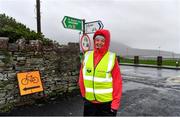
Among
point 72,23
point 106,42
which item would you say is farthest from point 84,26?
point 106,42

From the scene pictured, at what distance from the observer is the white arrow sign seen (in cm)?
1011

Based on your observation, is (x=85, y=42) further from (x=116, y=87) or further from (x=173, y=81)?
(x=173, y=81)

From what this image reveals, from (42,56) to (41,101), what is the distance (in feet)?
4.75

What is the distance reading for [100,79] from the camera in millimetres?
3742

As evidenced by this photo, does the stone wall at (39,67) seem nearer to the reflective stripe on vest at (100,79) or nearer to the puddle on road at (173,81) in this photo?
the reflective stripe on vest at (100,79)

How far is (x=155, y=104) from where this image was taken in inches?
311

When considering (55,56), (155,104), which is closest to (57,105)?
(55,56)

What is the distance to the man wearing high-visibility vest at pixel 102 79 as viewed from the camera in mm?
3740

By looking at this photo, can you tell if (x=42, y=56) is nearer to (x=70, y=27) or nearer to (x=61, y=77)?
(x=61, y=77)

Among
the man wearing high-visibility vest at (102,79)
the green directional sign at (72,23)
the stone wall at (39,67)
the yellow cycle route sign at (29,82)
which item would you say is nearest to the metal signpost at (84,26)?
the green directional sign at (72,23)

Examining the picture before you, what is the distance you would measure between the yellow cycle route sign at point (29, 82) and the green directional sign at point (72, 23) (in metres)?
2.46

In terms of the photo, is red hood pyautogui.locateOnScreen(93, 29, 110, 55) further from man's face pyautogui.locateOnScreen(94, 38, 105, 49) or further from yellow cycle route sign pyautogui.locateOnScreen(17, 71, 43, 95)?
yellow cycle route sign pyautogui.locateOnScreen(17, 71, 43, 95)

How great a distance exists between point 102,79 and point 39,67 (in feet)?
16.5

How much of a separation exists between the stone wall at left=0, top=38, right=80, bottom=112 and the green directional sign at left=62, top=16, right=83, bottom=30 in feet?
2.25
